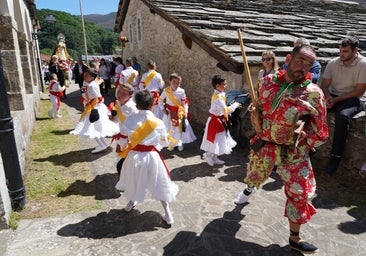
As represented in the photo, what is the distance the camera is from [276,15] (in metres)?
11.4

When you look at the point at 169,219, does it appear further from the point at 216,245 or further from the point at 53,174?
the point at 53,174

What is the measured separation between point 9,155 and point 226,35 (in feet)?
19.4

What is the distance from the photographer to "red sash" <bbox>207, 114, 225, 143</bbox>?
5484mm

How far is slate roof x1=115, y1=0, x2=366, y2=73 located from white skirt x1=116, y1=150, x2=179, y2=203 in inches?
142

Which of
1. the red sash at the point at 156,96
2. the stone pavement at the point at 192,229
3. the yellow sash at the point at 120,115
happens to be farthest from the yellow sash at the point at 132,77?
the stone pavement at the point at 192,229

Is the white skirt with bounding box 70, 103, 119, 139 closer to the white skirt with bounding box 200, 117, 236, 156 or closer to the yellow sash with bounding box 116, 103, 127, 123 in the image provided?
the yellow sash with bounding box 116, 103, 127, 123

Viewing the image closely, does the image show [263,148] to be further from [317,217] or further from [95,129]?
[95,129]

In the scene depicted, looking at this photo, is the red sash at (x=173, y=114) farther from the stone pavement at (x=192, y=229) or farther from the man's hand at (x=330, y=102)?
the man's hand at (x=330, y=102)

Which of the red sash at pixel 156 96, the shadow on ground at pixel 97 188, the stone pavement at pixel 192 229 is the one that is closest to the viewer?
the stone pavement at pixel 192 229

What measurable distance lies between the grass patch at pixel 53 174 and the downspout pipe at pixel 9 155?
20 cm

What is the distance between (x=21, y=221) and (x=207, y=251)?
89.9 inches

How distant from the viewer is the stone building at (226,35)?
6883 mm

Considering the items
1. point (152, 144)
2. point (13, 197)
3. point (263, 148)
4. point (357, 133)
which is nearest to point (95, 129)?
point (13, 197)

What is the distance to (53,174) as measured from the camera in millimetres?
5246
